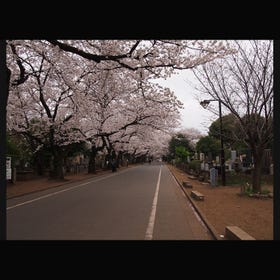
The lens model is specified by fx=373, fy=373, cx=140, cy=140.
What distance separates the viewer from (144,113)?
105 feet

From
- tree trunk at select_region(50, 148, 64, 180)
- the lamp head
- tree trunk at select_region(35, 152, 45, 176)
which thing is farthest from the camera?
tree trunk at select_region(35, 152, 45, 176)

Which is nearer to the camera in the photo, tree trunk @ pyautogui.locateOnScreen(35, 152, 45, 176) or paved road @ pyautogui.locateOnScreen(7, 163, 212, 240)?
paved road @ pyautogui.locateOnScreen(7, 163, 212, 240)

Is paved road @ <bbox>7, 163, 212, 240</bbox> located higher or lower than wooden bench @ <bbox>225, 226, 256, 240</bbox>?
lower

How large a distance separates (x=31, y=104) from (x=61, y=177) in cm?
606


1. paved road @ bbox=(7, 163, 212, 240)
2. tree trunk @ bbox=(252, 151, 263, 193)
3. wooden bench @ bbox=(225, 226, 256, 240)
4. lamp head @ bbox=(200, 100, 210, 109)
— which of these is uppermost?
lamp head @ bbox=(200, 100, 210, 109)

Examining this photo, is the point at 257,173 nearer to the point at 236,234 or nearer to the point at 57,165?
the point at 236,234

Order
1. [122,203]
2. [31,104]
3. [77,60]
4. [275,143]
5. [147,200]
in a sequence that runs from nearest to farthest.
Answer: [275,143]
[122,203]
[147,200]
[77,60]
[31,104]

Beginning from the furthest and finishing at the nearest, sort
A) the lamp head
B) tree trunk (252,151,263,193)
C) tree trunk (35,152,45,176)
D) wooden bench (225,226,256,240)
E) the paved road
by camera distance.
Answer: tree trunk (35,152,45,176), the lamp head, tree trunk (252,151,263,193), the paved road, wooden bench (225,226,256,240)

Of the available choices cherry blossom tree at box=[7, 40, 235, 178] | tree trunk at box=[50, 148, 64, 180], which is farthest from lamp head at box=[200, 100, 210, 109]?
tree trunk at box=[50, 148, 64, 180]

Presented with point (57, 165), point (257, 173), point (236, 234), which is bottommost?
point (236, 234)

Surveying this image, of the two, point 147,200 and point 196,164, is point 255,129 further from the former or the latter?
point 196,164

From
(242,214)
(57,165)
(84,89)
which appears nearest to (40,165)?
(57,165)

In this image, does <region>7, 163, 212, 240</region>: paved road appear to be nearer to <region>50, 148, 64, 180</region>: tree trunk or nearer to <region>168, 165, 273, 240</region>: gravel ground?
<region>168, 165, 273, 240</region>: gravel ground

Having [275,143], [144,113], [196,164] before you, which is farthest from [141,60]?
[196,164]
